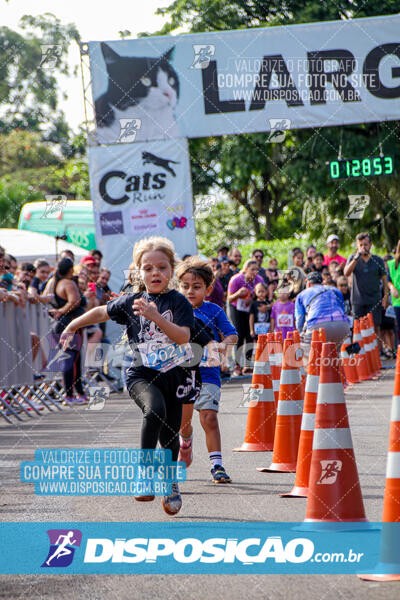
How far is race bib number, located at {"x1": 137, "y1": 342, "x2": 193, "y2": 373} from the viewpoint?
5871 mm

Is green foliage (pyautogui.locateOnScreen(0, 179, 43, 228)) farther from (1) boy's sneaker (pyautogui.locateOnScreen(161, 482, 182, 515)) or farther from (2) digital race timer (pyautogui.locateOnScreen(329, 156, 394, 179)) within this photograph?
(1) boy's sneaker (pyautogui.locateOnScreen(161, 482, 182, 515))

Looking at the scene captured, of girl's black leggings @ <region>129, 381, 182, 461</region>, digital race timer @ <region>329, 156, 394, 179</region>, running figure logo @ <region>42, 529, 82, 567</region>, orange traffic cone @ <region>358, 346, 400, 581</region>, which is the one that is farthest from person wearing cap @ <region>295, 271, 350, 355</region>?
orange traffic cone @ <region>358, 346, 400, 581</region>

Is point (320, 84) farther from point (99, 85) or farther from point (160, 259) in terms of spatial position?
point (160, 259)

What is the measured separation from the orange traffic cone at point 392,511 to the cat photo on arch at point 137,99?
14402 millimetres

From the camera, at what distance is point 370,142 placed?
30.4 m

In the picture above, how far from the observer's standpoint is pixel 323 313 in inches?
497

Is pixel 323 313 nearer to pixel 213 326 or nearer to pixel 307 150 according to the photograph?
pixel 213 326

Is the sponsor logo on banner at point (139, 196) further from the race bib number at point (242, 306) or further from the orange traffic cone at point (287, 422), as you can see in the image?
the orange traffic cone at point (287, 422)

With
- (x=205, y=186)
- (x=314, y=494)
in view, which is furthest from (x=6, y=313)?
(x=205, y=186)

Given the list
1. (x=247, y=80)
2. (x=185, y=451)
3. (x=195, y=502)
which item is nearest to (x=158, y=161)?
(x=247, y=80)

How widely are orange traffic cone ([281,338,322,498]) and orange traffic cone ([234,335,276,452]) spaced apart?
2.15 m

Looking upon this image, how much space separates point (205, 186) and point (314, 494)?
37175 millimetres

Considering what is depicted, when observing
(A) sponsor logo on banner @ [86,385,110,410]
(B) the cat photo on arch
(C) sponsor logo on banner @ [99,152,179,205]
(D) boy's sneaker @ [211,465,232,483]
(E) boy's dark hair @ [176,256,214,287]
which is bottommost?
Result: (A) sponsor logo on banner @ [86,385,110,410]

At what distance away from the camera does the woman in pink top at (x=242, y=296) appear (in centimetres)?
1720
